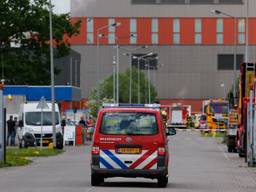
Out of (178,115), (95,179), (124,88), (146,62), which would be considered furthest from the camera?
(146,62)

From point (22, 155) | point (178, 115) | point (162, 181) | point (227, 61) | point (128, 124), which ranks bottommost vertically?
point (178, 115)

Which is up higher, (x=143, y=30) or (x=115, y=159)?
(x=143, y=30)

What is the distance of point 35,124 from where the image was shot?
5372cm

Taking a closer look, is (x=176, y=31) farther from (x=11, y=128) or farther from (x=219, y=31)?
(x=11, y=128)

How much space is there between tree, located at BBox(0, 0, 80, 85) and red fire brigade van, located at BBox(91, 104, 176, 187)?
188 feet

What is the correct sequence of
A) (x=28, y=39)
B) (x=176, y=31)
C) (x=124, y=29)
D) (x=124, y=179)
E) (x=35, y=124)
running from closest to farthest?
(x=124, y=179)
(x=35, y=124)
(x=28, y=39)
(x=124, y=29)
(x=176, y=31)

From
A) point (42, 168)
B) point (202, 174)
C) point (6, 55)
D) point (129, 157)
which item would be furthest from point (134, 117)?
point (6, 55)

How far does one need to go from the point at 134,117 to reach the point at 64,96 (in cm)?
A: 4211

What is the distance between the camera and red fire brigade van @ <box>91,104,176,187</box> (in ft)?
77.6

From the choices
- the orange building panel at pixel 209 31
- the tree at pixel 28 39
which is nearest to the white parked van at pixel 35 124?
the tree at pixel 28 39

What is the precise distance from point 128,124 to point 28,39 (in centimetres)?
6106

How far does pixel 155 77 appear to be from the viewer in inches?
5581

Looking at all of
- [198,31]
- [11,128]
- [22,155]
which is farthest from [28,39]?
[198,31]

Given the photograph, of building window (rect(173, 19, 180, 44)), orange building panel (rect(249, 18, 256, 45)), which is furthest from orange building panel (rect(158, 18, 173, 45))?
orange building panel (rect(249, 18, 256, 45))
